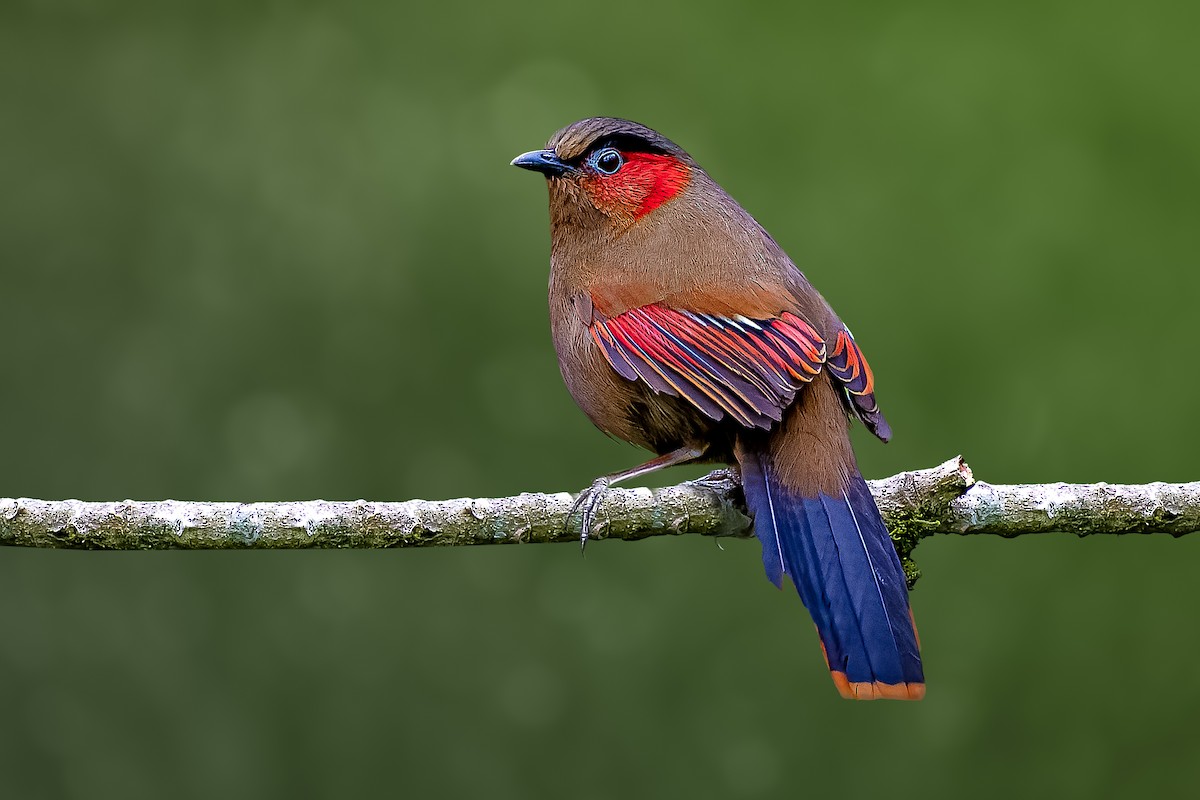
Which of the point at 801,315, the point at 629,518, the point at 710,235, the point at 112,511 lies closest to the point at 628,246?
the point at 710,235

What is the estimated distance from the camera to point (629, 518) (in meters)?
2.89

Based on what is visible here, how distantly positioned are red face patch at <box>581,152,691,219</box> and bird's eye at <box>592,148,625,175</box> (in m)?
0.01

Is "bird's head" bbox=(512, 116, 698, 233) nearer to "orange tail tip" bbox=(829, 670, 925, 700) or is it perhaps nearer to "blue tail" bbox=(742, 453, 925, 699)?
"blue tail" bbox=(742, 453, 925, 699)

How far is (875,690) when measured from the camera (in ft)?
8.83

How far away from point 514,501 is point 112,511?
882 mm

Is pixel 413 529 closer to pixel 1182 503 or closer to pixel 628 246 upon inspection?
pixel 628 246

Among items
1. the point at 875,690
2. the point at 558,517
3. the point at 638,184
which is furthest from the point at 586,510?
the point at 638,184

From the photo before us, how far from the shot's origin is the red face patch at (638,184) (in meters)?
3.58

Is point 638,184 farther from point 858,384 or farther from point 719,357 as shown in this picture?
point 858,384

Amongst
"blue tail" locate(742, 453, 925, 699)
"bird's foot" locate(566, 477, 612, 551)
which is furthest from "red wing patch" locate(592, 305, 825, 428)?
"bird's foot" locate(566, 477, 612, 551)

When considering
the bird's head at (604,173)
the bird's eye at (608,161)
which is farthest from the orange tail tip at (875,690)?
the bird's eye at (608,161)

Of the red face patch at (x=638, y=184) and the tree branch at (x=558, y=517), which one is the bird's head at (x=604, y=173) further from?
the tree branch at (x=558, y=517)

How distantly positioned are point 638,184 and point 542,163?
0.93ft

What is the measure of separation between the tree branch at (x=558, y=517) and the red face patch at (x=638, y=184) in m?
0.91
